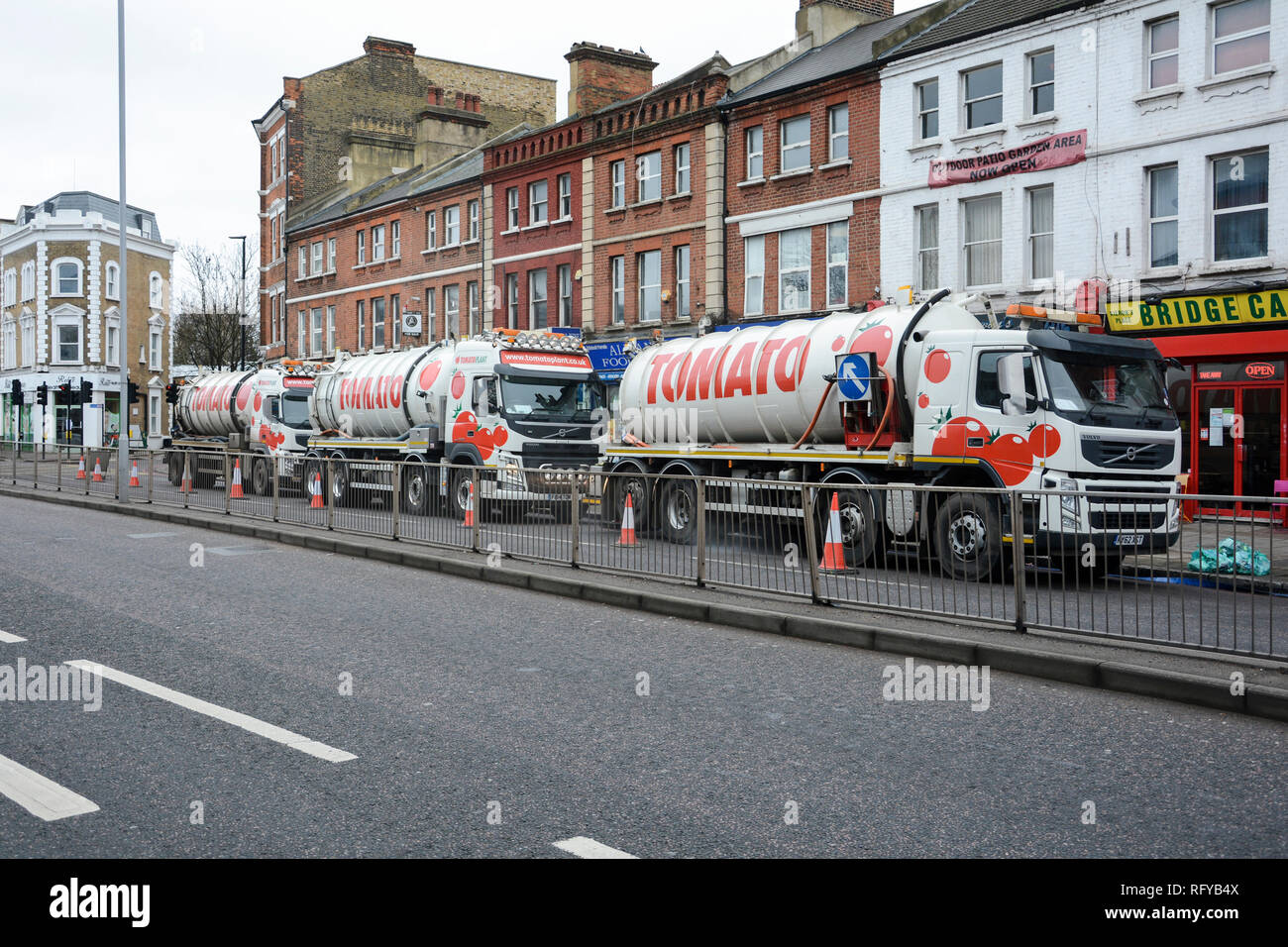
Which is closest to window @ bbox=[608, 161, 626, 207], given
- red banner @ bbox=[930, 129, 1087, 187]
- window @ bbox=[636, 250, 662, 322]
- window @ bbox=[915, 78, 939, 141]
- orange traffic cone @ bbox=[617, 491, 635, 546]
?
window @ bbox=[636, 250, 662, 322]

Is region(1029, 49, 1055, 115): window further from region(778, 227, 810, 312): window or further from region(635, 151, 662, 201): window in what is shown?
region(635, 151, 662, 201): window

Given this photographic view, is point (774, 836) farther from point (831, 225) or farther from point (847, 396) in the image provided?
point (831, 225)

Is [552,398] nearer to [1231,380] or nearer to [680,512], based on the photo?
[680,512]

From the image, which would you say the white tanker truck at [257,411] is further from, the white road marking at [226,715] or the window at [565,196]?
the white road marking at [226,715]

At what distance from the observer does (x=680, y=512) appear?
1161 cm

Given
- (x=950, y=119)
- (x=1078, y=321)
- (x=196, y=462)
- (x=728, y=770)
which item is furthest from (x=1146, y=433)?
(x=196, y=462)

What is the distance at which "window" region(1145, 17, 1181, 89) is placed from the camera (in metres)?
20.4

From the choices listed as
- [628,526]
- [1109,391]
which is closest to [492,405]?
[628,526]

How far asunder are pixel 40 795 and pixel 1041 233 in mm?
21199

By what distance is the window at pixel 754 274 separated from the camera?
2791cm

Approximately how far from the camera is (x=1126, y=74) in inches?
827

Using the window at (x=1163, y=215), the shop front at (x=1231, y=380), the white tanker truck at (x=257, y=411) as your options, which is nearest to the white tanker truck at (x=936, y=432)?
the shop front at (x=1231, y=380)

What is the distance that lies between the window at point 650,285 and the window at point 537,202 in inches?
191

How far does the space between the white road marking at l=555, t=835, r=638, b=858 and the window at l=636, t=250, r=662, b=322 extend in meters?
26.8
